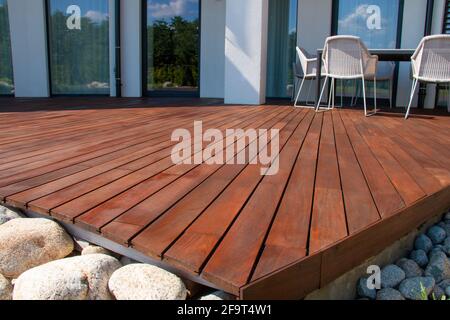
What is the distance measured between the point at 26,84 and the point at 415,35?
22.0ft

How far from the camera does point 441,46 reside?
3.91 meters

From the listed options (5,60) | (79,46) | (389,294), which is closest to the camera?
(389,294)


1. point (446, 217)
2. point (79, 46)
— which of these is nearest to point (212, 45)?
point (79, 46)

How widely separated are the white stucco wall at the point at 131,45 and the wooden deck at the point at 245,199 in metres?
4.88

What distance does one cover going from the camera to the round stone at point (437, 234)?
1638mm

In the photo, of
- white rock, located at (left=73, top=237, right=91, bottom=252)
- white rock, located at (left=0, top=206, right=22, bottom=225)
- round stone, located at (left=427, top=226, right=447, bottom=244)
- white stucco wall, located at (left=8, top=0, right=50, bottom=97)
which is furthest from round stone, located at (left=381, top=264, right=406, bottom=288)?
white stucco wall, located at (left=8, top=0, right=50, bottom=97)

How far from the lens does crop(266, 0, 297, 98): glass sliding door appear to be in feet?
23.9

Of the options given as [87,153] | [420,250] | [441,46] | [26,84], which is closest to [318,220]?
[420,250]

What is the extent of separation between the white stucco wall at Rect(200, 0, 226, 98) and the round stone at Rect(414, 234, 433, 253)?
618cm

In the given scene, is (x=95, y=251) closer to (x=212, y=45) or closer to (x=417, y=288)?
(x=417, y=288)

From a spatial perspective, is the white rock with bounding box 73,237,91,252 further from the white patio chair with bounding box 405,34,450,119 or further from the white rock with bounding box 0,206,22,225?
the white patio chair with bounding box 405,34,450,119

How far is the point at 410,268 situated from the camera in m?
1.42

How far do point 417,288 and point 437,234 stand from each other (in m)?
0.43
